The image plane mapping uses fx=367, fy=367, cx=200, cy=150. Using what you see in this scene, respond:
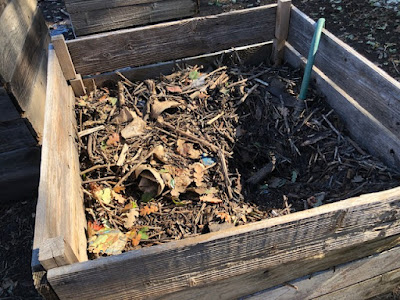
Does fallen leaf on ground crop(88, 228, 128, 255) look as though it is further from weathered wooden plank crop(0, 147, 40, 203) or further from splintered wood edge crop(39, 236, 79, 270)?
weathered wooden plank crop(0, 147, 40, 203)

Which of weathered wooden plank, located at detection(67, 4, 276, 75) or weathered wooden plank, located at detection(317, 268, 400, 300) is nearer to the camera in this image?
weathered wooden plank, located at detection(317, 268, 400, 300)

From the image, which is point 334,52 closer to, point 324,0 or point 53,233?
point 53,233

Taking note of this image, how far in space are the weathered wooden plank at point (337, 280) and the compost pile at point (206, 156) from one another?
43cm

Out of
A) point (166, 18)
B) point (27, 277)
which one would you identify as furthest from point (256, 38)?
point (27, 277)

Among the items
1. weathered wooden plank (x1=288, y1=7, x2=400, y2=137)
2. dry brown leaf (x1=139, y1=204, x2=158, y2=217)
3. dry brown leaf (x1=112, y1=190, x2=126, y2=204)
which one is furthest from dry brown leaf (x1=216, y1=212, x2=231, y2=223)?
weathered wooden plank (x1=288, y1=7, x2=400, y2=137)

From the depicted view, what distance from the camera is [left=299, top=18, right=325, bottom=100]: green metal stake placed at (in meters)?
2.84

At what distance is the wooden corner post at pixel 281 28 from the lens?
3189 mm

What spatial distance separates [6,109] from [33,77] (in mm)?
550

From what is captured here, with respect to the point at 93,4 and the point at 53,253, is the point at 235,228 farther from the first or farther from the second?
the point at 93,4

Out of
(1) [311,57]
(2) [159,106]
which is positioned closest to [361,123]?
(1) [311,57]

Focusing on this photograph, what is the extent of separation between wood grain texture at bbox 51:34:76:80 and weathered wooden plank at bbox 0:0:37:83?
0.31m

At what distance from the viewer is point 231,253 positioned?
64.4 inches

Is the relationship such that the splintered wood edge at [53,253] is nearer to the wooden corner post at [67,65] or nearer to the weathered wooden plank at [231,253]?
the weathered wooden plank at [231,253]

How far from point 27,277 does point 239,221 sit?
1793 mm
